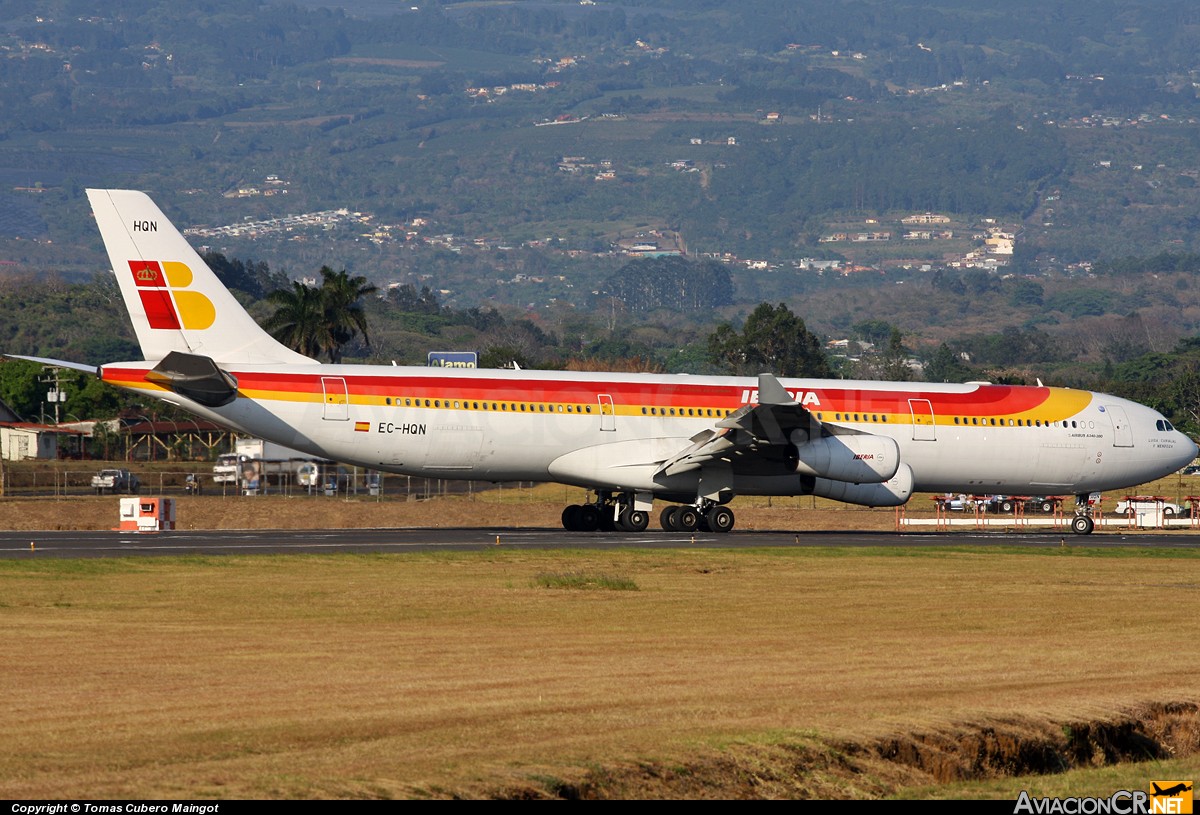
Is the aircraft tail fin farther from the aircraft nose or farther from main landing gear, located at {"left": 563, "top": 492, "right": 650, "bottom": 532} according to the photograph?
the aircraft nose

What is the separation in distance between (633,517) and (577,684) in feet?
87.0

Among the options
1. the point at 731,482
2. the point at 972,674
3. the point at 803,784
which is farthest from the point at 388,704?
the point at 731,482

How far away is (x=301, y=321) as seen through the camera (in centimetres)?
9562

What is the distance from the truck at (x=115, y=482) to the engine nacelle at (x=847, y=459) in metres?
33.2

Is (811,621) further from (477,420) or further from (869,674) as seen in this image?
(477,420)

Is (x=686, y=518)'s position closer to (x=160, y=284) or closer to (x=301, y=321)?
(x=160, y=284)

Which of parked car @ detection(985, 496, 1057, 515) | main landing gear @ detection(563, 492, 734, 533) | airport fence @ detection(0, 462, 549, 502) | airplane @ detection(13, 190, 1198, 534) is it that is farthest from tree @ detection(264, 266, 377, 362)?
airplane @ detection(13, 190, 1198, 534)

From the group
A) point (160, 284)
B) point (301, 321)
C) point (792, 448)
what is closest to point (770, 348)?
point (301, 321)

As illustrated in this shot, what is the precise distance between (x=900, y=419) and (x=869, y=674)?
26.8 metres

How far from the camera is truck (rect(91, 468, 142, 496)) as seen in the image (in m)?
67.3

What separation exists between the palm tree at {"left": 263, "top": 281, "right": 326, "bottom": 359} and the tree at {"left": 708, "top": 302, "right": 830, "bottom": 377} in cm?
5355

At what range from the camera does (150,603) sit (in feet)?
75.0

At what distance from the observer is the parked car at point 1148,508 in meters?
54.3

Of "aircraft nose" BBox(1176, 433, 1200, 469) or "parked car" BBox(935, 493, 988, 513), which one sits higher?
"aircraft nose" BBox(1176, 433, 1200, 469)
